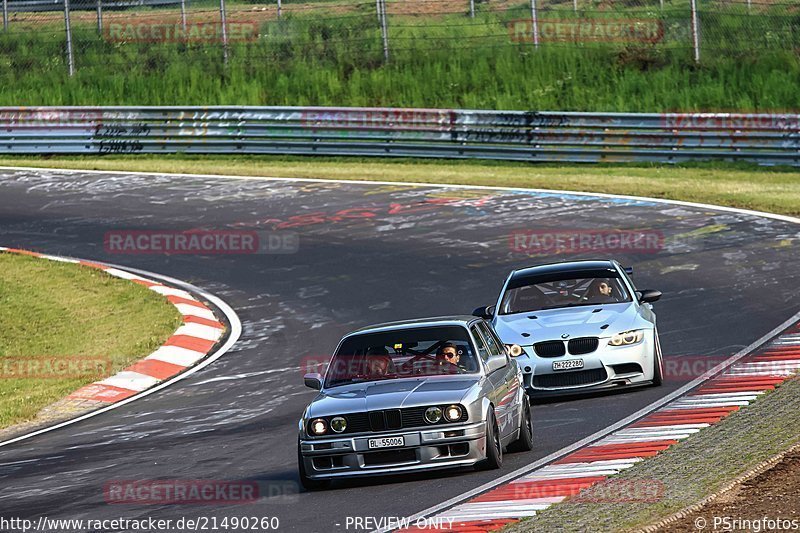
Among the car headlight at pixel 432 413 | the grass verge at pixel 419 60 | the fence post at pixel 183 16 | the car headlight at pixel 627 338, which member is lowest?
the car headlight at pixel 627 338

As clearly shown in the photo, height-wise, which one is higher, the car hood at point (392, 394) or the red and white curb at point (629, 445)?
the car hood at point (392, 394)

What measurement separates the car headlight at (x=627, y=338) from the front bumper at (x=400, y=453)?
12.8ft

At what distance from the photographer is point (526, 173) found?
97.3 ft

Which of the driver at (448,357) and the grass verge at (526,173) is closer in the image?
the driver at (448,357)

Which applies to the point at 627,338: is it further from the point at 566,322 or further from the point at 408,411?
the point at 408,411

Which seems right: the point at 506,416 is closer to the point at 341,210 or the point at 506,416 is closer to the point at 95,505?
the point at 95,505

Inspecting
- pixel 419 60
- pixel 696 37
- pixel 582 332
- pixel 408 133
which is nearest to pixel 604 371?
pixel 582 332

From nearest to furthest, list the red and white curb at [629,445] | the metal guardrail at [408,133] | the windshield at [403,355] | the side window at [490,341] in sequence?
1. the red and white curb at [629,445]
2. the windshield at [403,355]
3. the side window at [490,341]
4. the metal guardrail at [408,133]

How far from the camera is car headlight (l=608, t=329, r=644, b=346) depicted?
1368 centimetres

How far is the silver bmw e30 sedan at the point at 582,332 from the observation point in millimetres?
13617

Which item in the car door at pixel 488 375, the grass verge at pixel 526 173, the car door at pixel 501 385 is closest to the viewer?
the car door at pixel 488 375

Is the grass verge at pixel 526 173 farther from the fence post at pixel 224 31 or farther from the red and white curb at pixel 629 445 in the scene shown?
the red and white curb at pixel 629 445

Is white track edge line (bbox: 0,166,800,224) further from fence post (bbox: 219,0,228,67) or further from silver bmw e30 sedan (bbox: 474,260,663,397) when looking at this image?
silver bmw e30 sedan (bbox: 474,260,663,397)

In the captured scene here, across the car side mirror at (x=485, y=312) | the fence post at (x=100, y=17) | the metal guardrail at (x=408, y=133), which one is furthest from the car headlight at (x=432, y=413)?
the fence post at (x=100, y=17)
